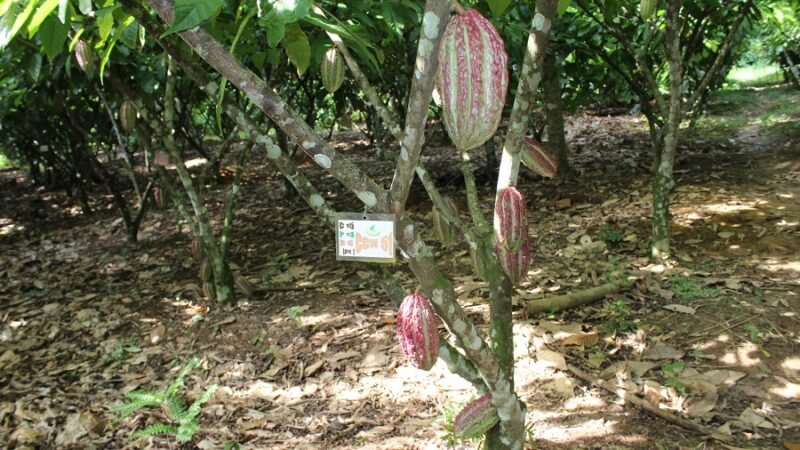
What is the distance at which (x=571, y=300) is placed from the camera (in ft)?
8.74

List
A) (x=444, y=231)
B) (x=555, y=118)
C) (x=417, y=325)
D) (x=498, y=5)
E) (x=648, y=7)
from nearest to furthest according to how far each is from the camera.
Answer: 1. (x=498, y=5)
2. (x=417, y=325)
3. (x=648, y=7)
4. (x=444, y=231)
5. (x=555, y=118)

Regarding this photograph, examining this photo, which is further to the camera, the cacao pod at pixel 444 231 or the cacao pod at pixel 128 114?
the cacao pod at pixel 128 114

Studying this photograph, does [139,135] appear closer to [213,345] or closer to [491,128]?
[213,345]

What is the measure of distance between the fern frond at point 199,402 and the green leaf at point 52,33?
4.26 feet

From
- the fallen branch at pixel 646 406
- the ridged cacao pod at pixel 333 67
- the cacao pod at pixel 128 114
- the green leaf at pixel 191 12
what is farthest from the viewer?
the cacao pod at pixel 128 114

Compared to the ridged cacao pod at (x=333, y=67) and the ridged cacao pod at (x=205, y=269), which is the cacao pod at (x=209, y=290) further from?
the ridged cacao pod at (x=333, y=67)

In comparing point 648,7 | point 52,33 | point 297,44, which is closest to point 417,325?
point 297,44

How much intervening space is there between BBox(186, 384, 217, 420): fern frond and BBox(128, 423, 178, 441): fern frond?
7cm

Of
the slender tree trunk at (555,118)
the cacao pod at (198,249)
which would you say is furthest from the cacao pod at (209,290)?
the slender tree trunk at (555,118)

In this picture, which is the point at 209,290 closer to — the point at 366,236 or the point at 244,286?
the point at 244,286

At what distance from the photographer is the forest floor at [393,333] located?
2.02 metres

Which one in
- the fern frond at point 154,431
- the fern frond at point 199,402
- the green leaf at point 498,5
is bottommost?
the fern frond at point 154,431

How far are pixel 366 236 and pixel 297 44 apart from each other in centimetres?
51

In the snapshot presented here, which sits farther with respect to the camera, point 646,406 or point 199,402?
point 199,402
